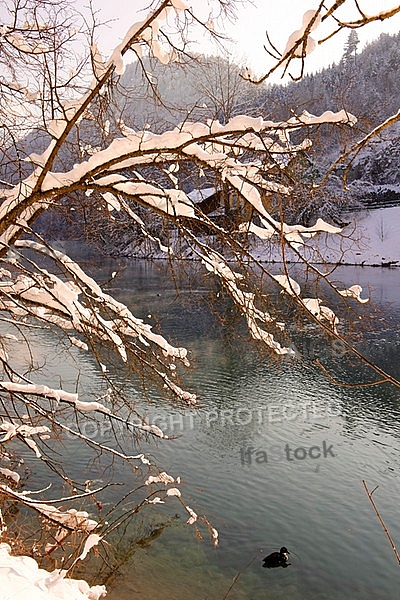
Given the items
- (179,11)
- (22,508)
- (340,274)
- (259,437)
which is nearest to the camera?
(179,11)

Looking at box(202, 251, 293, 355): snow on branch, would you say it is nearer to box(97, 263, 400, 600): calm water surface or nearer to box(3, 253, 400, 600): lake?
box(3, 253, 400, 600): lake

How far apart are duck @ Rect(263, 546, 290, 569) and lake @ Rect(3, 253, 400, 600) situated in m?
0.07

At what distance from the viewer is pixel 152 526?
6.86m

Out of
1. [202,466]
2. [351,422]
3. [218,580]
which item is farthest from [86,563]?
[351,422]

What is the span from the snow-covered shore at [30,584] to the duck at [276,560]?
2.95m

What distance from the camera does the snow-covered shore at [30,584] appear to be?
2752 millimetres

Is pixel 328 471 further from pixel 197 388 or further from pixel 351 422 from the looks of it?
pixel 197 388

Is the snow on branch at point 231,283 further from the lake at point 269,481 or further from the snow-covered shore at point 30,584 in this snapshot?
the snow-covered shore at point 30,584

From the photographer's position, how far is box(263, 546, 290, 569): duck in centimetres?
609

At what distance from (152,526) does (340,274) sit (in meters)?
19.9

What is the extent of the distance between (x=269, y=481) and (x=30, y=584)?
17.3ft

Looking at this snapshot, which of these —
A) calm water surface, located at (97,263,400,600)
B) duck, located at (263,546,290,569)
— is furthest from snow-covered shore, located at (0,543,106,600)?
duck, located at (263,546,290,569)

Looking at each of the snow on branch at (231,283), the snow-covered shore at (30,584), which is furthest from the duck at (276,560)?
the snow on branch at (231,283)

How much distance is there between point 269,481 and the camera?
7793 mm
